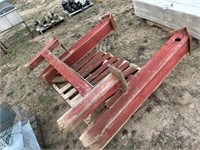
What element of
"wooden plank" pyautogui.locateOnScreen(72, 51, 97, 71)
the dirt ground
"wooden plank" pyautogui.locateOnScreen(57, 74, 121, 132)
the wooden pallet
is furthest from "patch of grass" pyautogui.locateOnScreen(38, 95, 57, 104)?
"wooden plank" pyautogui.locateOnScreen(57, 74, 121, 132)

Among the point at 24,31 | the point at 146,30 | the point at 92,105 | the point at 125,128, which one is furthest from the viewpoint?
the point at 24,31

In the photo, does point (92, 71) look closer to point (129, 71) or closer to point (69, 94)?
point (69, 94)

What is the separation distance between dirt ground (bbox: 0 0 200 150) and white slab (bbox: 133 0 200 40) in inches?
A: 12.7

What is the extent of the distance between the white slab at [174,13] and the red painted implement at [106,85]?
0.41 meters

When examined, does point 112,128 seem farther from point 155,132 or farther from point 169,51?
point 169,51

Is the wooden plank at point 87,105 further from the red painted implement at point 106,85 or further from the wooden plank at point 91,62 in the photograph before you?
the wooden plank at point 91,62

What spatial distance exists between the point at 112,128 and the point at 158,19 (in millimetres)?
2535

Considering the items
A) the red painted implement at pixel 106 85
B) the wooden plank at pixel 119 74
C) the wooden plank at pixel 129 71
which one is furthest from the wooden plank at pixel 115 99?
the wooden plank at pixel 129 71

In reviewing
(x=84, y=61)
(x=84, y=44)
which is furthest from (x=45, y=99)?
(x=84, y=44)

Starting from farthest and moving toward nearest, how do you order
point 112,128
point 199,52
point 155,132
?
point 199,52 → point 155,132 → point 112,128

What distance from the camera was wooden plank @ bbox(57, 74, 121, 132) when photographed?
2.62 m

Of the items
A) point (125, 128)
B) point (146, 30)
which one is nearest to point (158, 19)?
point (146, 30)

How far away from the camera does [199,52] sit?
13.1 ft

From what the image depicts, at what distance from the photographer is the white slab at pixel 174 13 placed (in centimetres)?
377
